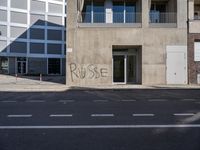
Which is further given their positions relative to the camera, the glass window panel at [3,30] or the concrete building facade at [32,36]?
the concrete building facade at [32,36]

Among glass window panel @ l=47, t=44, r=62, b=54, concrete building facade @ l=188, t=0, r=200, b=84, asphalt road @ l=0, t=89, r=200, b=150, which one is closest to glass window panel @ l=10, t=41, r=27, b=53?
glass window panel @ l=47, t=44, r=62, b=54

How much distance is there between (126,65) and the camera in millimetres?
29062

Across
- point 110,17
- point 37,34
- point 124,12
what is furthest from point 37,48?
point 124,12

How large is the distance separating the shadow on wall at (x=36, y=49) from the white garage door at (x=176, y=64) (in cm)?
3621

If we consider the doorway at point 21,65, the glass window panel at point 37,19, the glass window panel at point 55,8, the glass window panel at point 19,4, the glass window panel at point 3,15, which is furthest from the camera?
the glass window panel at point 55,8

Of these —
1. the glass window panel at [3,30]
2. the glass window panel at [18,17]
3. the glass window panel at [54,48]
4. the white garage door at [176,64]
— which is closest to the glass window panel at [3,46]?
the glass window panel at [3,30]

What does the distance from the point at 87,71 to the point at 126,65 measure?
11.7 ft

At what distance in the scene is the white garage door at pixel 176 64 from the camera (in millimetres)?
27891

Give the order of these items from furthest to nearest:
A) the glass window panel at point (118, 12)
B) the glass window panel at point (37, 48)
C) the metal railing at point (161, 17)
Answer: the glass window panel at point (37, 48) → the glass window panel at point (118, 12) → the metal railing at point (161, 17)

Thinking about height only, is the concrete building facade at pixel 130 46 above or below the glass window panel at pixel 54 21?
below

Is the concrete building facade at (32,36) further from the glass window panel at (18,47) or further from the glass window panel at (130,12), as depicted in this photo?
the glass window panel at (130,12)

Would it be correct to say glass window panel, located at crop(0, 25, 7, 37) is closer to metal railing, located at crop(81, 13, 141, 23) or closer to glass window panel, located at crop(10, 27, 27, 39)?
glass window panel, located at crop(10, 27, 27, 39)
